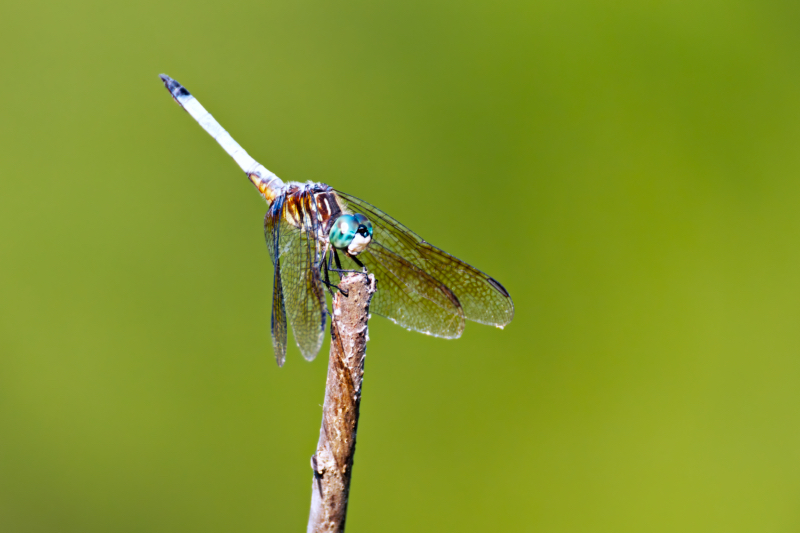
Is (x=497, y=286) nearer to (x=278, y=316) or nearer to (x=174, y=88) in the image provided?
(x=278, y=316)

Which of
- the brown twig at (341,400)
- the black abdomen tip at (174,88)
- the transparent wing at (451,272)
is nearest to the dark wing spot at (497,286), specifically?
the transparent wing at (451,272)

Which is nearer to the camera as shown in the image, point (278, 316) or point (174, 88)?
point (278, 316)

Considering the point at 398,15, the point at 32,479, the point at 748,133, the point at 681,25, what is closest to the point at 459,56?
the point at 398,15

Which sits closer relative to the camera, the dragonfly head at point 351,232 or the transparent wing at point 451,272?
the dragonfly head at point 351,232

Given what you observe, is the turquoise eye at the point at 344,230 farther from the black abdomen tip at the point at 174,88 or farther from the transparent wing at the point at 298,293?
the black abdomen tip at the point at 174,88

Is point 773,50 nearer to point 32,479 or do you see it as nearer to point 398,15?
point 398,15

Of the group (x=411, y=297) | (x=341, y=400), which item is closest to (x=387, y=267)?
(x=411, y=297)
